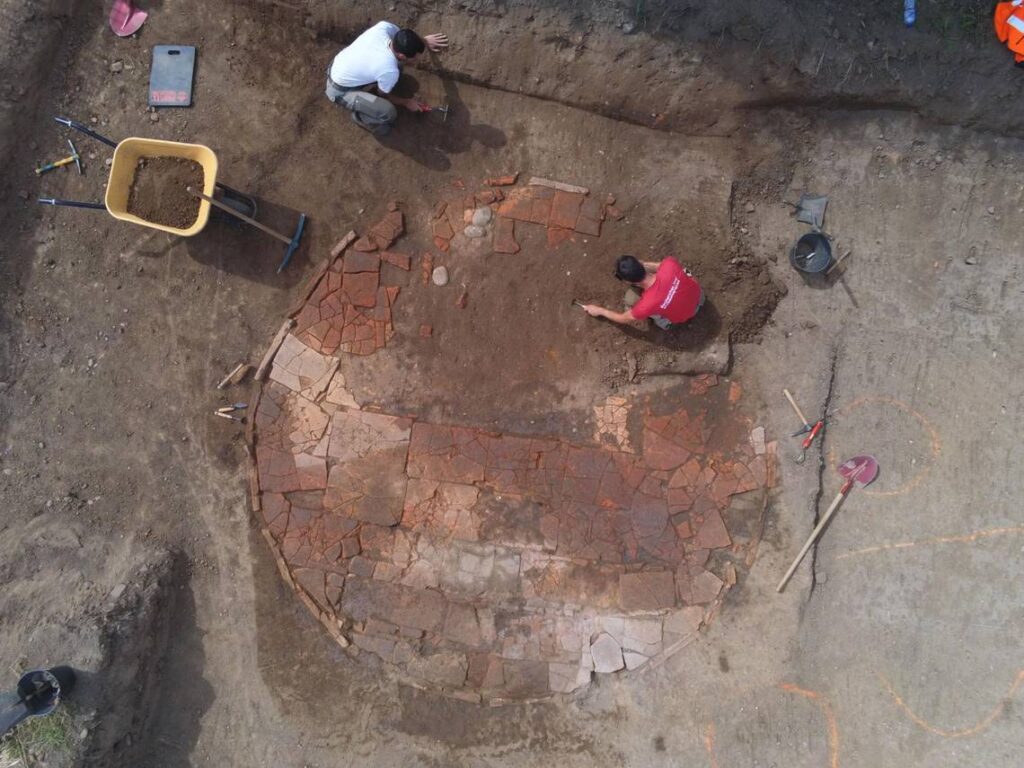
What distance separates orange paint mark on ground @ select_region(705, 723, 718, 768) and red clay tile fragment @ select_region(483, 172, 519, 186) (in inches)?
217

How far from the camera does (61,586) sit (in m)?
5.38

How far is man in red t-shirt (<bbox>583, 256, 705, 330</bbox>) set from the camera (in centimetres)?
501

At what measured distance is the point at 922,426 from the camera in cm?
554

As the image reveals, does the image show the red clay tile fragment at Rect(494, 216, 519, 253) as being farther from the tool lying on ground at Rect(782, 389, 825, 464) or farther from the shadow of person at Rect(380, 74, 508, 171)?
the tool lying on ground at Rect(782, 389, 825, 464)

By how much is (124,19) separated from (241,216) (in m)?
2.60

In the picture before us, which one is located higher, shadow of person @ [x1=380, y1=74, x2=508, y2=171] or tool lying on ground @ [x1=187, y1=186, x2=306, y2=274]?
→ shadow of person @ [x1=380, y1=74, x2=508, y2=171]

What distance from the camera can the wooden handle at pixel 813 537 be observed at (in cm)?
546

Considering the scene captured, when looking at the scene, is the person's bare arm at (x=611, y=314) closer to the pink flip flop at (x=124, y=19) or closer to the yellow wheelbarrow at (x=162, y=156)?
the yellow wheelbarrow at (x=162, y=156)

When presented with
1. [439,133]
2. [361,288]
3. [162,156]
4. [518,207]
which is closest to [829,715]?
[518,207]

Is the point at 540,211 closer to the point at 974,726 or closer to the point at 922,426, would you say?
the point at 922,426

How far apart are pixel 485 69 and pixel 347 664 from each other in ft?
19.5

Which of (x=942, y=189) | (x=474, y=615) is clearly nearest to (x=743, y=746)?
(x=474, y=615)

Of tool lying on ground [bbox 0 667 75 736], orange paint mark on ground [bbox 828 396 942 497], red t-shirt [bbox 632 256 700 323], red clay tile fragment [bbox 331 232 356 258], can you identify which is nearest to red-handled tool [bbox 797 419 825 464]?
→ orange paint mark on ground [bbox 828 396 942 497]

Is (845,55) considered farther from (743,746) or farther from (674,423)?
(743,746)
